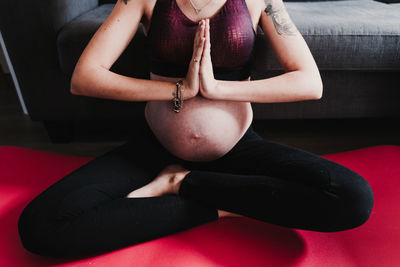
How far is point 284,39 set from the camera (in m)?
0.91

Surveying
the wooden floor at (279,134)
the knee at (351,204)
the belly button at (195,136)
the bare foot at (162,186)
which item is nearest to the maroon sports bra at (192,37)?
the belly button at (195,136)

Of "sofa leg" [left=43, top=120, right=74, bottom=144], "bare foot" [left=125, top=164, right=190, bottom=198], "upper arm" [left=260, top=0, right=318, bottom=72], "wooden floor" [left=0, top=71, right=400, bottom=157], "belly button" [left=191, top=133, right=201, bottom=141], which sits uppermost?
"upper arm" [left=260, top=0, right=318, bottom=72]

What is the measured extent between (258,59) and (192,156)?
1.62ft

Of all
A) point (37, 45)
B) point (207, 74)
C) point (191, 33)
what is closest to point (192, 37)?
point (191, 33)

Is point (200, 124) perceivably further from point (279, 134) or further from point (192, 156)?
point (279, 134)

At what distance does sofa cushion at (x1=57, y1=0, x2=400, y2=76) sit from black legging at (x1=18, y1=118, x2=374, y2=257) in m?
0.48

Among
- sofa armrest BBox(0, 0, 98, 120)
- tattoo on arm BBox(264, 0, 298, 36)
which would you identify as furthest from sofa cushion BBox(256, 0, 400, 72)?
sofa armrest BBox(0, 0, 98, 120)

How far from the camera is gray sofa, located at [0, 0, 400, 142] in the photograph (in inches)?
47.3

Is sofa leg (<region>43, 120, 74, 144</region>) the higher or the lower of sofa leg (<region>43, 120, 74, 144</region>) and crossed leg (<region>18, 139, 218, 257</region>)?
the lower

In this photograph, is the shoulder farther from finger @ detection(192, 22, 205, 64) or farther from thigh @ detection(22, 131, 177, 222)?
thigh @ detection(22, 131, 177, 222)

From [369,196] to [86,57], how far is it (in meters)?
0.76

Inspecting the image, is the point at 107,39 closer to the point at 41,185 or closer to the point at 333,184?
the point at 41,185

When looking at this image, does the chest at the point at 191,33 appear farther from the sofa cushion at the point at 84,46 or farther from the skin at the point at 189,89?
the sofa cushion at the point at 84,46

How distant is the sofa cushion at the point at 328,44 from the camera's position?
1190mm
